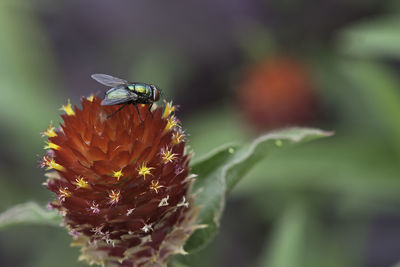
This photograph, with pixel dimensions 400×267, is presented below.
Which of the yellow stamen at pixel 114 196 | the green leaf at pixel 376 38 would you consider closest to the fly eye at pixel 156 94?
the yellow stamen at pixel 114 196

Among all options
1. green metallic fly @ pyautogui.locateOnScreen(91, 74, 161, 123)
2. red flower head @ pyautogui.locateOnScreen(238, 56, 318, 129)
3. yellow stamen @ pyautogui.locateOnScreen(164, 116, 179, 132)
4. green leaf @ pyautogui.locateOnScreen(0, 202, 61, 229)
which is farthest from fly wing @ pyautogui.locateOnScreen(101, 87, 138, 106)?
red flower head @ pyautogui.locateOnScreen(238, 56, 318, 129)

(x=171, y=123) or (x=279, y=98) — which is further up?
(x=279, y=98)

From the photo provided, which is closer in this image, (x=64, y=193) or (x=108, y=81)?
(x=64, y=193)

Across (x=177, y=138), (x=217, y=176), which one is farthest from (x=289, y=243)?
(x=177, y=138)

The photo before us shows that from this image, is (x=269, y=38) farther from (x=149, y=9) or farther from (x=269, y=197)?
(x=149, y=9)

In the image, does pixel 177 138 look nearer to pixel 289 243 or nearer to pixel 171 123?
pixel 171 123
